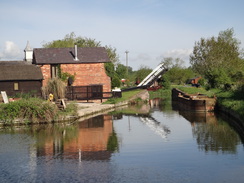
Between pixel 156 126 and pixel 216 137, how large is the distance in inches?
232

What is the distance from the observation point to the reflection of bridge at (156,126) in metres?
23.9

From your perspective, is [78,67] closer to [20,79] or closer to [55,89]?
[20,79]

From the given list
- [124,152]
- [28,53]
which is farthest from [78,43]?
[124,152]

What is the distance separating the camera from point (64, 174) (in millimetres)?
14266

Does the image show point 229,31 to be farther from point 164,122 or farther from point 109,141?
point 109,141

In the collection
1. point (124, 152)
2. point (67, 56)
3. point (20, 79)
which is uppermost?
point (67, 56)

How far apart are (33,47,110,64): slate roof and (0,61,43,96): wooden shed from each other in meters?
1.59

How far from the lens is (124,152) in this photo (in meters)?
18.0

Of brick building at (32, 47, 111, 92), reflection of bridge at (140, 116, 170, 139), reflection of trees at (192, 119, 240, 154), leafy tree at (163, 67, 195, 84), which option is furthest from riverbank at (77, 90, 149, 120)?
leafy tree at (163, 67, 195, 84)

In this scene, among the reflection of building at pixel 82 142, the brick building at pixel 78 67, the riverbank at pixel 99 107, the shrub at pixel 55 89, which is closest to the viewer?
the reflection of building at pixel 82 142

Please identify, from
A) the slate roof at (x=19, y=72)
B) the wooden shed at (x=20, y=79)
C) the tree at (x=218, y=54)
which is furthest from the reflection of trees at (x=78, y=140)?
the tree at (x=218, y=54)

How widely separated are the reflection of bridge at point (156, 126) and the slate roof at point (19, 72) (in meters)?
15.4

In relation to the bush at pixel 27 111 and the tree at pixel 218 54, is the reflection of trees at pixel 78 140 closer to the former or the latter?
the bush at pixel 27 111

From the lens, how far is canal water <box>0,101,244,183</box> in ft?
46.2
